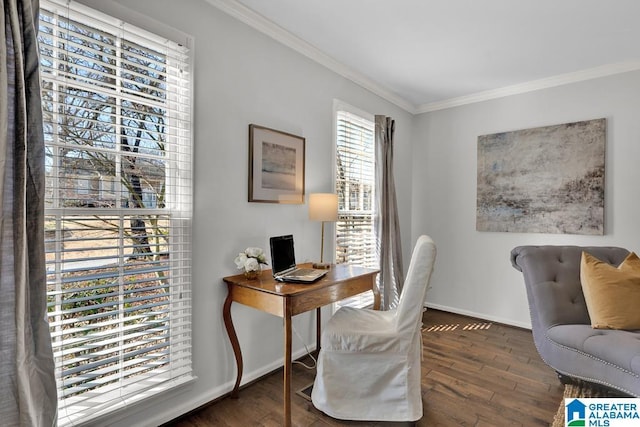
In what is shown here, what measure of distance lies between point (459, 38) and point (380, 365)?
2455 millimetres

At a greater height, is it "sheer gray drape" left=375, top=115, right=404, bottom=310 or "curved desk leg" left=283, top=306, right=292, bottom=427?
"sheer gray drape" left=375, top=115, right=404, bottom=310

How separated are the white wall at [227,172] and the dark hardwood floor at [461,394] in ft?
0.50

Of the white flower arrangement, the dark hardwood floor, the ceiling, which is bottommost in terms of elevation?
the dark hardwood floor

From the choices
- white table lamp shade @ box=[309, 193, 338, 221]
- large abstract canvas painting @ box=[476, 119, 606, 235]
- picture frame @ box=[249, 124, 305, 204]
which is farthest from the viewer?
large abstract canvas painting @ box=[476, 119, 606, 235]

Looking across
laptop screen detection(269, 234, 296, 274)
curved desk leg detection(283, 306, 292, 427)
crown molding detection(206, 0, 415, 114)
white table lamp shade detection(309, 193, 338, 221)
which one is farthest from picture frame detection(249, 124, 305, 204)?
curved desk leg detection(283, 306, 292, 427)

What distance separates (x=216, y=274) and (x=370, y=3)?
79.6 inches

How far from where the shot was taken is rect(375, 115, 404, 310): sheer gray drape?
3363mm

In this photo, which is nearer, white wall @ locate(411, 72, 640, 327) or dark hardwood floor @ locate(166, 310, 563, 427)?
dark hardwood floor @ locate(166, 310, 563, 427)

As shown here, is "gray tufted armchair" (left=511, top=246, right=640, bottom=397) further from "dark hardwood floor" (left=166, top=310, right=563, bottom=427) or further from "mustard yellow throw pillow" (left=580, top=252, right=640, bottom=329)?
"dark hardwood floor" (left=166, top=310, right=563, bottom=427)

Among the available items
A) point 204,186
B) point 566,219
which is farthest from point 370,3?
point 566,219

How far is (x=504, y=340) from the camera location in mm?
3156

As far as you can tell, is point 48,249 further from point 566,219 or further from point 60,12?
point 566,219

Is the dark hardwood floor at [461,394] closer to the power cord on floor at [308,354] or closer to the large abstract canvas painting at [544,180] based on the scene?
the power cord on floor at [308,354]

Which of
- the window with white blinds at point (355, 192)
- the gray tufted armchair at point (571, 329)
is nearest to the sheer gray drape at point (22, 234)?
the window with white blinds at point (355, 192)
